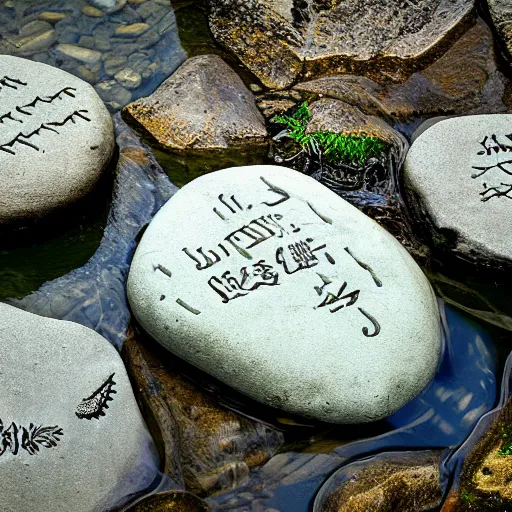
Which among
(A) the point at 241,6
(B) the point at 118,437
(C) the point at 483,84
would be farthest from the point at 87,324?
(C) the point at 483,84

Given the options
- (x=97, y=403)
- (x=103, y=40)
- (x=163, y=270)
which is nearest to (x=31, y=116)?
(x=103, y=40)

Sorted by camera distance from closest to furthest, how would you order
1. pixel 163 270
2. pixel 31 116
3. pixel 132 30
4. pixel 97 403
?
1. pixel 97 403
2. pixel 163 270
3. pixel 31 116
4. pixel 132 30

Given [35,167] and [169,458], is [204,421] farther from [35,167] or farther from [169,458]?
[35,167]

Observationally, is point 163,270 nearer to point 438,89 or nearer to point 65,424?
point 65,424

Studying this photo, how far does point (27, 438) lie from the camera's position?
318 cm

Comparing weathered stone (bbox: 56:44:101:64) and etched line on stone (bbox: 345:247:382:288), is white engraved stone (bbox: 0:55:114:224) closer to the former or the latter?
weathered stone (bbox: 56:44:101:64)

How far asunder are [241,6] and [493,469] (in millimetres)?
3599

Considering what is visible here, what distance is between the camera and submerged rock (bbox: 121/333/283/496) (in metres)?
3.39

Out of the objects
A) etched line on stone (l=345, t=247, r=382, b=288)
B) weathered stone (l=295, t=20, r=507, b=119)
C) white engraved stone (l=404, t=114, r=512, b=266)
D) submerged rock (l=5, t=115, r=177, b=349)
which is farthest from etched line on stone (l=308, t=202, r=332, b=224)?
weathered stone (l=295, t=20, r=507, b=119)

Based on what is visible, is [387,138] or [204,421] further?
[387,138]

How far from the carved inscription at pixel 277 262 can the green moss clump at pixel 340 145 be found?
77 centimetres

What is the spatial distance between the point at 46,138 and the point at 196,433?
1873 mm

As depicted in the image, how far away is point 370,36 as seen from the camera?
5.43 metres

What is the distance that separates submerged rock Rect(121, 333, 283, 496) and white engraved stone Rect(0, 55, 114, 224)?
1.08 metres
